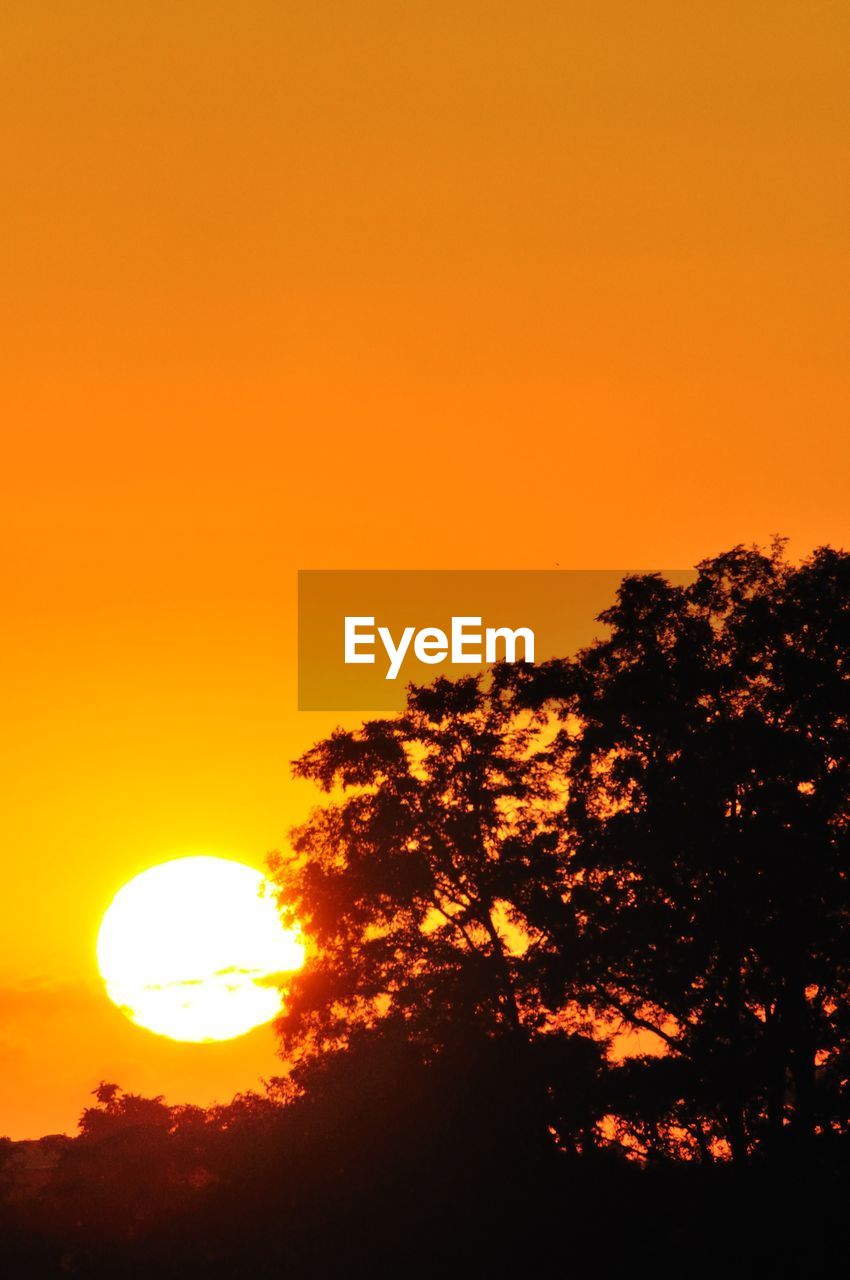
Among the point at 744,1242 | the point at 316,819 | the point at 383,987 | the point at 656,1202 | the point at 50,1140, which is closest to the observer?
the point at 744,1242

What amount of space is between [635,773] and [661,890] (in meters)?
3.73

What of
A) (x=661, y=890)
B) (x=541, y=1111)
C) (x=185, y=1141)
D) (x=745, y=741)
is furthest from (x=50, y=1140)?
(x=745, y=741)

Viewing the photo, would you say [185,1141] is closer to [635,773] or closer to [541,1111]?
[541,1111]

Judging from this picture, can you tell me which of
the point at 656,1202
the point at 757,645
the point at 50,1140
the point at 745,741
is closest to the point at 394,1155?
the point at 656,1202

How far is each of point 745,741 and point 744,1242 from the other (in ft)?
47.1

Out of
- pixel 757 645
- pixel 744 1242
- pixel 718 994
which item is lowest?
pixel 744 1242

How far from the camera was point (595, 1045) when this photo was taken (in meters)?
42.4

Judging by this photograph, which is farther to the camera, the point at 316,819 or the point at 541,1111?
the point at 316,819

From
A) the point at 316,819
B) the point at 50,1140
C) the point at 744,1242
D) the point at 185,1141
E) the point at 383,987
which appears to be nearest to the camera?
the point at 744,1242

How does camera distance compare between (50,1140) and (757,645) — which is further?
(50,1140)

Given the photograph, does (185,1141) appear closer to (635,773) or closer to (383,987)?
(383,987)

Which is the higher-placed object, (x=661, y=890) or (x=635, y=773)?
(x=635, y=773)

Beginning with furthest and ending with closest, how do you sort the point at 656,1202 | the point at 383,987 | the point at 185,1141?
the point at 185,1141, the point at 383,987, the point at 656,1202

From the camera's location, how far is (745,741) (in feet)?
137
